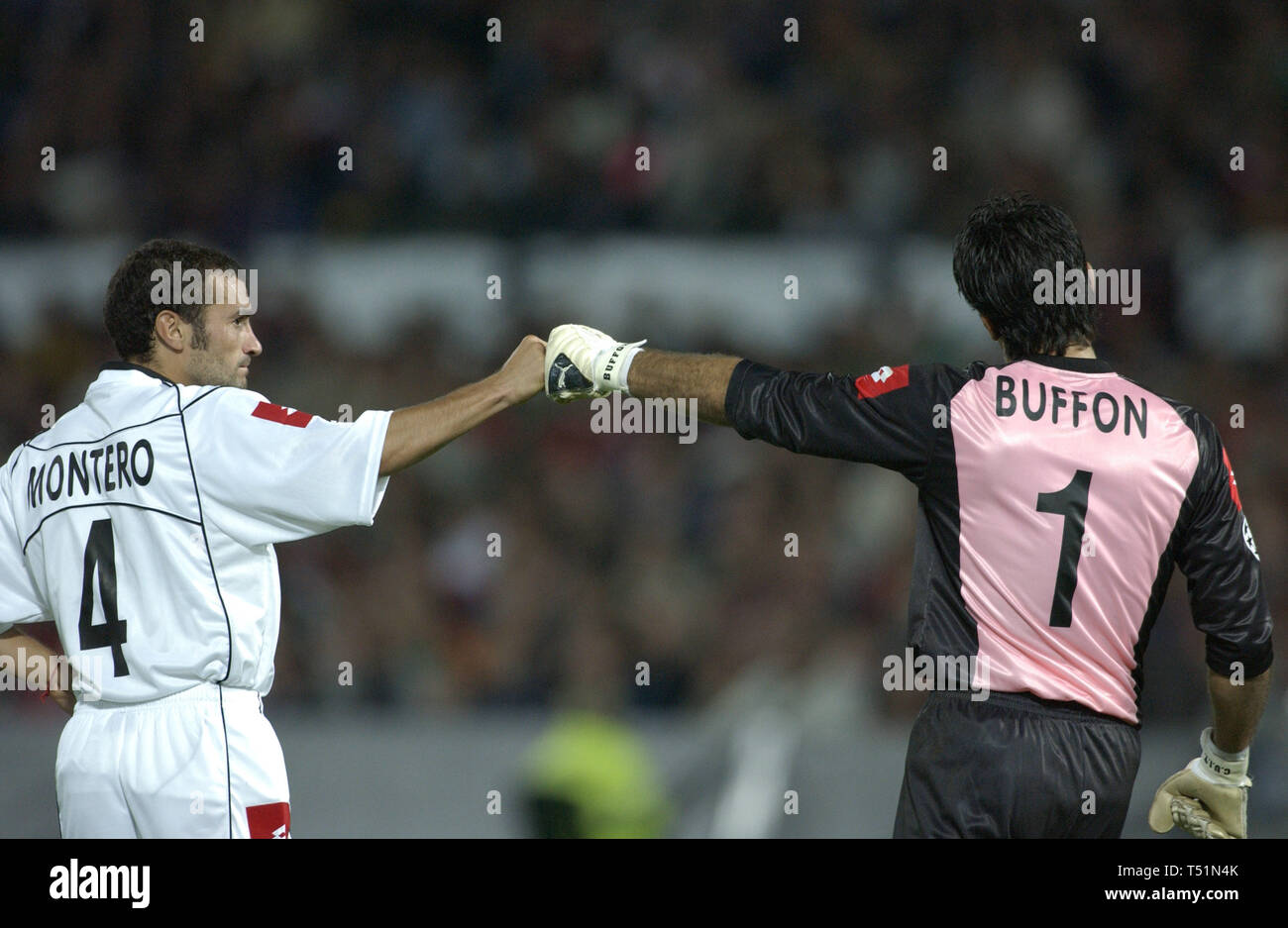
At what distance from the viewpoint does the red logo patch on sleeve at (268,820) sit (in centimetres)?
394

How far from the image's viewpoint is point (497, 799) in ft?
24.2

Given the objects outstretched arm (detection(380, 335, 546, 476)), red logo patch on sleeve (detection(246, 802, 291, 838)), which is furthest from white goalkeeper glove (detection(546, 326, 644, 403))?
red logo patch on sleeve (detection(246, 802, 291, 838))

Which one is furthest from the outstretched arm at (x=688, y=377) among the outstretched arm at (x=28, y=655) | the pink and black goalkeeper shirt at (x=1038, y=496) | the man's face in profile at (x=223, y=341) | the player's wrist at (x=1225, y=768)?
the outstretched arm at (x=28, y=655)

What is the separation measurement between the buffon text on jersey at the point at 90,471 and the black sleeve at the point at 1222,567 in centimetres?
271

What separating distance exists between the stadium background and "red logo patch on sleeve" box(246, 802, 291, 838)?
340 centimetres

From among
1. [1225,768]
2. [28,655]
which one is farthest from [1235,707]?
[28,655]

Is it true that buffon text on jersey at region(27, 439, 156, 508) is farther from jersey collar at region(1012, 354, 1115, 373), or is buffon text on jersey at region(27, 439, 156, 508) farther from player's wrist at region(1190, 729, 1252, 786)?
player's wrist at region(1190, 729, 1252, 786)

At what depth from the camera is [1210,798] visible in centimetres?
421

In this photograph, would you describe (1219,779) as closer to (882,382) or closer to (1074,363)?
(1074,363)

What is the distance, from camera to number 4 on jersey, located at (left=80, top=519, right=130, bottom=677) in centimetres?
393

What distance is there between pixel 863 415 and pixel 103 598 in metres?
2.04

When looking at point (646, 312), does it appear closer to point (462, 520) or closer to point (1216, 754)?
point (462, 520)

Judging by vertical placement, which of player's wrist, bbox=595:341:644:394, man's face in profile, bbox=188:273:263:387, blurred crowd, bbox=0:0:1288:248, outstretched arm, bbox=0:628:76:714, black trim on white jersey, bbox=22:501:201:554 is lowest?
outstretched arm, bbox=0:628:76:714

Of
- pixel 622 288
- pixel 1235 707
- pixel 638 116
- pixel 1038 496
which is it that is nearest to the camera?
pixel 1038 496
